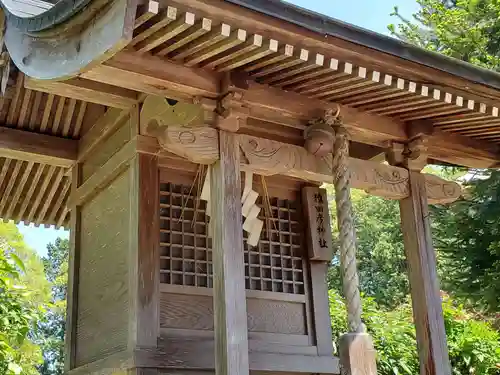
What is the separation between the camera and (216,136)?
13.3ft

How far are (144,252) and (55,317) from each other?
94.4 feet

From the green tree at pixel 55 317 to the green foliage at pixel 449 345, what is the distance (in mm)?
16222

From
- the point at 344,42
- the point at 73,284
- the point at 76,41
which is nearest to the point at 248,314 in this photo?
the point at 73,284

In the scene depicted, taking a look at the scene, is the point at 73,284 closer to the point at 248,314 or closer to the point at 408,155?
the point at 248,314

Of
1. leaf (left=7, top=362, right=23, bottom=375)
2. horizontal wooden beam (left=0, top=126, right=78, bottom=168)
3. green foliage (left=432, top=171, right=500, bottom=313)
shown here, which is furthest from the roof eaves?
green foliage (left=432, top=171, right=500, bottom=313)

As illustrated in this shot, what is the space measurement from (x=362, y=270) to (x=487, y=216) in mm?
13959

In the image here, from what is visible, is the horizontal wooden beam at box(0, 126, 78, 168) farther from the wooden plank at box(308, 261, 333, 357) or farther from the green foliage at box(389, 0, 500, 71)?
the green foliage at box(389, 0, 500, 71)

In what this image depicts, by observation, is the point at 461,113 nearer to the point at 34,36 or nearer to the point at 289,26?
the point at 289,26

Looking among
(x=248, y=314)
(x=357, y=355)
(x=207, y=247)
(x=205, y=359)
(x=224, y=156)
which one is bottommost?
(x=357, y=355)

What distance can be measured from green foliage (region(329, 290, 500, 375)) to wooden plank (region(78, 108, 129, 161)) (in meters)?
4.99

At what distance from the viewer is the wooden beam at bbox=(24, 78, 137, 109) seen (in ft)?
13.8

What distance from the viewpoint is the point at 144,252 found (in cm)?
457

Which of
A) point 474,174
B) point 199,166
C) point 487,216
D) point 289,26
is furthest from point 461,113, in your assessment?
point 474,174

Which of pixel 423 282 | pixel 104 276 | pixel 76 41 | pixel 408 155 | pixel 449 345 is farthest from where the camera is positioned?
pixel 449 345
